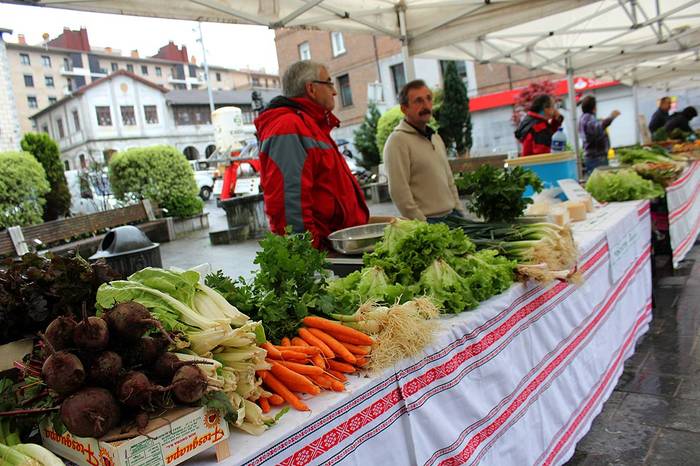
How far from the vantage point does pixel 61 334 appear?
127 centimetres

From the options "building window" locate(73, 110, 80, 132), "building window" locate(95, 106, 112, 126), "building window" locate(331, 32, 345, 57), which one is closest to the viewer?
"building window" locate(331, 32, 345, 57)

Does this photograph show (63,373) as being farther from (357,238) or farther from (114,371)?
(357,238)

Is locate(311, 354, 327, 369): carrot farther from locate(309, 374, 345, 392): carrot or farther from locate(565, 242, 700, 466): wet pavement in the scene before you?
locate(565, 242, 700, 466): wet pavement

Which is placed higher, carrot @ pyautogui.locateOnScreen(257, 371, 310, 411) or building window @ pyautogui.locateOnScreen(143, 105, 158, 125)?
building window @ pyautogui.locateOnScreen(143, 105, 158, 125)

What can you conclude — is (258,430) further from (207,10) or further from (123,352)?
(207,10)

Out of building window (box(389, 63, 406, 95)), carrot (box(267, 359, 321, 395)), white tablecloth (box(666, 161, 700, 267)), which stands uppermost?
building window (box(389, 63, 406, 95))

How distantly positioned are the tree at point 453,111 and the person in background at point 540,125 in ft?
40.5

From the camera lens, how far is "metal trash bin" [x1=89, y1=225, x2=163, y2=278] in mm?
4215

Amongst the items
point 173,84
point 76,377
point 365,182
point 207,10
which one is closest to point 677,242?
point 207,10

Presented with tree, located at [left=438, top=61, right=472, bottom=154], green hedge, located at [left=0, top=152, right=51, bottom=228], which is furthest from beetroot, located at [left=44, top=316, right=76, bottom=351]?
tree, located at [left=438, top=61, right=472, bottom=154]

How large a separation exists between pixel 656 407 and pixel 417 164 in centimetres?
228

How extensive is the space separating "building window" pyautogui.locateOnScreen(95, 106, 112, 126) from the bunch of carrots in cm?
5334

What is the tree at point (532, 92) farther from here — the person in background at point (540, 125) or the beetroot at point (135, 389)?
the beetroot at point (135, 389)

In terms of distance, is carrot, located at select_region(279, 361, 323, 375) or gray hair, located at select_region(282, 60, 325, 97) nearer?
carrot, located at select_region(279, 361, 323, 375)
